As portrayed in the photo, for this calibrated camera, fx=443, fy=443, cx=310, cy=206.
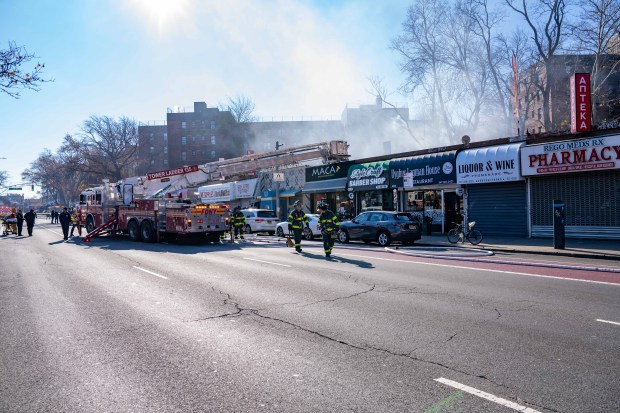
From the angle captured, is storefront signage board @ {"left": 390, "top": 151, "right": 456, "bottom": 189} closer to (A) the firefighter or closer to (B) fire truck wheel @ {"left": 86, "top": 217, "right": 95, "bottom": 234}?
(A) the firefighter

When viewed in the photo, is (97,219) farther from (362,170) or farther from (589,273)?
(589,273)

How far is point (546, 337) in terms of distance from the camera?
5242 mm

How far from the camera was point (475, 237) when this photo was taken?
17484 millimetres

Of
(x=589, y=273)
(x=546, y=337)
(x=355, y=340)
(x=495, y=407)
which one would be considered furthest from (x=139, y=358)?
(x=589, y=273)

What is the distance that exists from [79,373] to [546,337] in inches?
203

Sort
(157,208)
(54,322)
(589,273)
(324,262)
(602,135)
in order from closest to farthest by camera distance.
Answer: (54,322), (589,273), (324,262), (602,135), (157,208)

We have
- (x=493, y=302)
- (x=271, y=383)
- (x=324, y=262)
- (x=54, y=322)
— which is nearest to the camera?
(x=271, y=383)

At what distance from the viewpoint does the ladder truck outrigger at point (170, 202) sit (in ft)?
63.7

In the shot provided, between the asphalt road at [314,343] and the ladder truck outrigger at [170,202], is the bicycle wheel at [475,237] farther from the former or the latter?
the ladder truck outrigger at [170,202]

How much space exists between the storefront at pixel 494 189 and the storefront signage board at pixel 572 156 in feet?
1.92

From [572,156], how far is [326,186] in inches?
582

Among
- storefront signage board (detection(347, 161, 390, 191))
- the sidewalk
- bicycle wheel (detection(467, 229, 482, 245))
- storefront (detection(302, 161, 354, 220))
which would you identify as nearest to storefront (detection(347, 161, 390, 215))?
storefront signage board (detection(347, 161, 390, 191))

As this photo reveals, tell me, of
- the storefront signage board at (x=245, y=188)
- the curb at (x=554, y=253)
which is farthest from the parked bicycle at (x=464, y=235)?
the storefront signage board at (x=245, y=188)

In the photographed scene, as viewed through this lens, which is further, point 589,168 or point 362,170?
point 362,170
